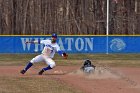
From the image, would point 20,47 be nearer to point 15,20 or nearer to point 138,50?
point 15,20

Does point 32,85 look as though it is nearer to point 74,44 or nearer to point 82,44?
point 74,44

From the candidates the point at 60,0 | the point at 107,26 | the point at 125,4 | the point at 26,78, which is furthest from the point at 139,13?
the point at 26,78

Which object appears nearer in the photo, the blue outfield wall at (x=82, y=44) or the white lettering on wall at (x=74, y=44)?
the blue outfield wall at (x=82, y=44)

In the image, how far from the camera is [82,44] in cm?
3406

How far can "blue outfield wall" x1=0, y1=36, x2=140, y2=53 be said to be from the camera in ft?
109

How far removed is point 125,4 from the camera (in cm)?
3959

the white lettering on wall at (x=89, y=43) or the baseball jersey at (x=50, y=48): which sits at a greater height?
the baseball jersey at (x=50, y=48)

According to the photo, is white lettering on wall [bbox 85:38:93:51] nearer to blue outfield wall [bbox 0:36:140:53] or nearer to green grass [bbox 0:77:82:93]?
blue outfield wall [bbox 0:36:140:53]

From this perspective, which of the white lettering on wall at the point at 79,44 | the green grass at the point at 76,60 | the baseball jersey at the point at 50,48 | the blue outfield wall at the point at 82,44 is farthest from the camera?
the white lettering on wall at the point at 79,44

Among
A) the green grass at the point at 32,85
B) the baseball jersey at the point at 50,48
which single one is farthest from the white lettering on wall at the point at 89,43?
the green grass at the point at 32,85

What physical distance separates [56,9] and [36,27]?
7.39 feet

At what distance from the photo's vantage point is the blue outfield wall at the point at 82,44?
33281mm

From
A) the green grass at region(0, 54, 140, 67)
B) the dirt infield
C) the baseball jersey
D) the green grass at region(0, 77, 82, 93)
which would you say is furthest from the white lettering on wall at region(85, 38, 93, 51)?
the green grass at region(0, 77, 82, 93)

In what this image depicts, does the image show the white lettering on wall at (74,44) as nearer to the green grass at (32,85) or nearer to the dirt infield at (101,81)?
the dirt infield at (101,81)
